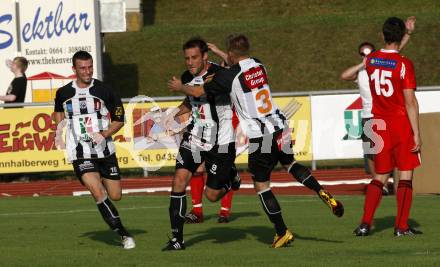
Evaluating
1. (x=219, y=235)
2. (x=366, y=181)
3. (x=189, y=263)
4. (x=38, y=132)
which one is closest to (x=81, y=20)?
(x=38, y=132)

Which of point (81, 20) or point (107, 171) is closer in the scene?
point (107, 171)

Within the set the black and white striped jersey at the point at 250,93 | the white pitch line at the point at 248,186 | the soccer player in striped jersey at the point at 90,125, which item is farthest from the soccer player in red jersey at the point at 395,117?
the white pitch line at the point at 248,186

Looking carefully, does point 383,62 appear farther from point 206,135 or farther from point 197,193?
point 197,193

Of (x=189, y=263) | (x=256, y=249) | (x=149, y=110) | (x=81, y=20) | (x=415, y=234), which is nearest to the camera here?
(x=189, y=263)

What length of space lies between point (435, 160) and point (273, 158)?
6.82 m

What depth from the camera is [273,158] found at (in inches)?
471

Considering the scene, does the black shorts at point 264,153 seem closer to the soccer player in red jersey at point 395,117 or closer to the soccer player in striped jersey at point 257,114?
the soccer player in striped jersey at point 257,114

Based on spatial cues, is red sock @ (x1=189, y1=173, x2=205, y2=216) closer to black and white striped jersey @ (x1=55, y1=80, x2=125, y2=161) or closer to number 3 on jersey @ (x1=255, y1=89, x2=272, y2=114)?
black and white striped jersey @ (x1=55, y1=80, x2=125, y2=161)

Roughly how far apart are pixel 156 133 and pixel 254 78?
12.7m

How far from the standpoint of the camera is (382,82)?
12.4m

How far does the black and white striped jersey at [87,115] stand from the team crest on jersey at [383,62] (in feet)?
9.15

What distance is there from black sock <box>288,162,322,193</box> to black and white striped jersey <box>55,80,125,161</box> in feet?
6.46

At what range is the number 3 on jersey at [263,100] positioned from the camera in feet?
38.8

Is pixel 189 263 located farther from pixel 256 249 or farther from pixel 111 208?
pixel 111 208
